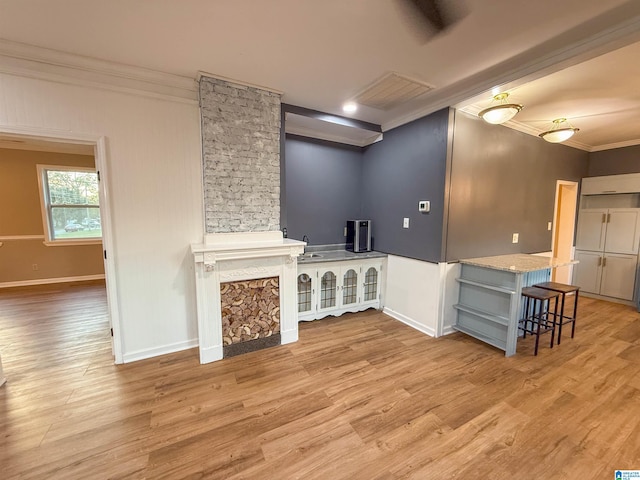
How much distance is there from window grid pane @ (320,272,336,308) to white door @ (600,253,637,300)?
15.5 ft

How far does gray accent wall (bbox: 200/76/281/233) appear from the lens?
8.23ft

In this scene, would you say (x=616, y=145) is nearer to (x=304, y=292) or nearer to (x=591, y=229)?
(x=591, y=229)

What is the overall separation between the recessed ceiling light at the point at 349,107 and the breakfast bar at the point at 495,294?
2303mm

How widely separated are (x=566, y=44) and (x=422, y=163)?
57.6 inches

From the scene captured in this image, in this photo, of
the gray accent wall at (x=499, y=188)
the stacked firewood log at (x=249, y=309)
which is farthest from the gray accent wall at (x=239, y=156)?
the gray accent wall at (x=499, y=188)

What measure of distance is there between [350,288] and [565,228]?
434 cm

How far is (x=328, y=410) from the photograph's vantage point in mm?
1904

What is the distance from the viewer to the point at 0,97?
2.00 m

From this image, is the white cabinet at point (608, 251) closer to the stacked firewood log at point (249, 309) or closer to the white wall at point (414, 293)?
the white wall at point (414, 293)

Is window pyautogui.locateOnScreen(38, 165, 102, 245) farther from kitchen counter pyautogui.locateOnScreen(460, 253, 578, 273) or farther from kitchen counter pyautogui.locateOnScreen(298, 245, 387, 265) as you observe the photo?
kitchen counter pyautogui.locateOnScreen(460, 253, 578, 273)

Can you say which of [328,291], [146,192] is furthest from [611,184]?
[146,192]

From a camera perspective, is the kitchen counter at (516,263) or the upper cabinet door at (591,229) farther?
the upper cabinet door at (591,229)

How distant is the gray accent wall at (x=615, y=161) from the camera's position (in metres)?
4.09

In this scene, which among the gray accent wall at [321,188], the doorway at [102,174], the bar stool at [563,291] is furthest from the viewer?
the gray accent wall at [321,188]
